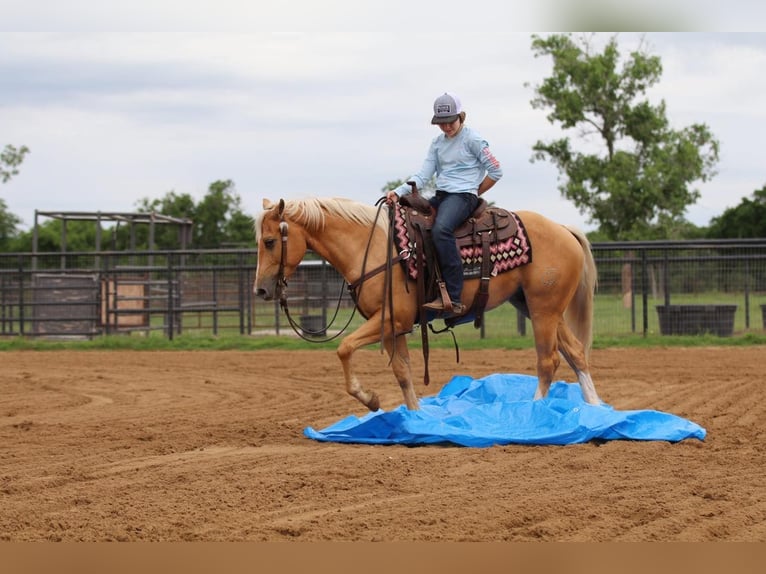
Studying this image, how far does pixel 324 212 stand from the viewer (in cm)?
786

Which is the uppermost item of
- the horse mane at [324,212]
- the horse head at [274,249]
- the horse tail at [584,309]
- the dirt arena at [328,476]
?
the horse mane at [324,212]

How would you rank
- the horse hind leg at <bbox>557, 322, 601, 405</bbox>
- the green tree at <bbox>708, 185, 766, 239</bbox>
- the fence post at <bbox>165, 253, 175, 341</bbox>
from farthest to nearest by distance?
1. the green tree at <bbox>708, 185, 766, 239</bbox>
2. the fence post at <bbox>165, 253, 175, 341</bbox>
3. the horse hind leg at <bbox>557, 322, 601, 405</bbox>

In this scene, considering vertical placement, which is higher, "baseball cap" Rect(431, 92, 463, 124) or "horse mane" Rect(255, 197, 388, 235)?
"baseball cap" Rect(431, 92, 463, 124)

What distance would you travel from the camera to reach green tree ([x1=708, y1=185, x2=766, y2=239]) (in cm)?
5184

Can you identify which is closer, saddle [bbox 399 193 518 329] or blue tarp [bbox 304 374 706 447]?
blue tarp [bbox 304 374 706 447]

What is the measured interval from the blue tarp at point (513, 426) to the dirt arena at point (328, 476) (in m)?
0.14

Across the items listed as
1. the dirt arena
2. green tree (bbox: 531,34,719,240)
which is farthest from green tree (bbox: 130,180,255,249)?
the dirt arena

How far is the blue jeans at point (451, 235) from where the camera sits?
25.1ft

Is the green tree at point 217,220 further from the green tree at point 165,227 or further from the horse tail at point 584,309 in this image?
the horse tail at point 584,309

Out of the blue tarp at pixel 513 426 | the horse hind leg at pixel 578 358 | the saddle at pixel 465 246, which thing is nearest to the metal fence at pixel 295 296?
the horse hind leg at pixel 578 358

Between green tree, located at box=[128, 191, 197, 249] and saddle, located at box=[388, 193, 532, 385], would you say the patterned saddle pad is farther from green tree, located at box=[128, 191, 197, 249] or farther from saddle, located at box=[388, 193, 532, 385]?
green tree, located at box=[128, 191, 197, 249]

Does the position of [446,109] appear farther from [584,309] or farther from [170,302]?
[170,302]

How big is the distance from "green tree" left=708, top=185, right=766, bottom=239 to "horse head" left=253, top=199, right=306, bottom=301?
47.7m

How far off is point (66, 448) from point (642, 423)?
14.1 ft
